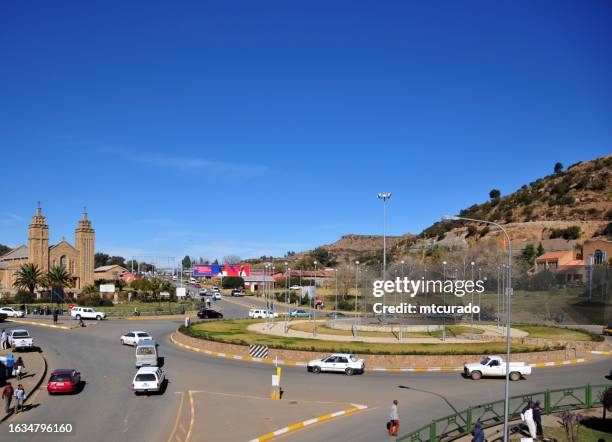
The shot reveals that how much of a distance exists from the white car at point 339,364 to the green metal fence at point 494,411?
10.8m

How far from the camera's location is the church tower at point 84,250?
97062 millimetres

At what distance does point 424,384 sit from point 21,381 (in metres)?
22.4

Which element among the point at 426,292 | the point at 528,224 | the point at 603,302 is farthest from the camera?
the point at 528,224

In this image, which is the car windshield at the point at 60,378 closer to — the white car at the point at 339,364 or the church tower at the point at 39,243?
the white car at the point at 339,364

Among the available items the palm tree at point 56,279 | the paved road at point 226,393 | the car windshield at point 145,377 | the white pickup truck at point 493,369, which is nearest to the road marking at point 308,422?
the paved road at point 226,393

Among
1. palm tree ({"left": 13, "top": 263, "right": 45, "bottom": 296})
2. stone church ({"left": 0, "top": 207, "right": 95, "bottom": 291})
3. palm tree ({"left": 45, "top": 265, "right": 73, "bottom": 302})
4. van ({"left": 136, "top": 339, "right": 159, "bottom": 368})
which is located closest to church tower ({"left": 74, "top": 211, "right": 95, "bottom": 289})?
stone church ({"left": 0, "top": 207, "right": 95, "bottom": 291})

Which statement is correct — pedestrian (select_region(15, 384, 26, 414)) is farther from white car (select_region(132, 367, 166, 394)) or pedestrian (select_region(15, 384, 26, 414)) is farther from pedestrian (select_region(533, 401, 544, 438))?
pedestrian (select_region(533, 401, 544, 438))

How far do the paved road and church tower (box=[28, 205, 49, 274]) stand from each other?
178ft

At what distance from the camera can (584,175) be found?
146625 mm

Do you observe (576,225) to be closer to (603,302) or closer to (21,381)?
(603,302)

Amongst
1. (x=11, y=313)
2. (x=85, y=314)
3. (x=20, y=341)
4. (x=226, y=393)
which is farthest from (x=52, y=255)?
(x=226, y=393)

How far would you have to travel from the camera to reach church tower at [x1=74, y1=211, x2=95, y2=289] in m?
97.1

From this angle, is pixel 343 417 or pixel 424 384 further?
pixel 424 384

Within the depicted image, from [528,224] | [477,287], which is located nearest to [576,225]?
[528,224]
